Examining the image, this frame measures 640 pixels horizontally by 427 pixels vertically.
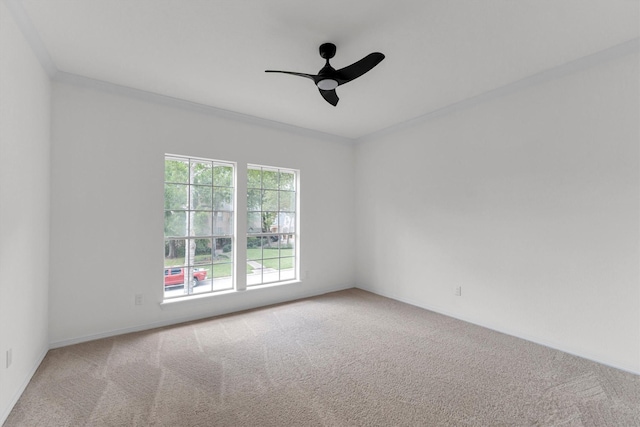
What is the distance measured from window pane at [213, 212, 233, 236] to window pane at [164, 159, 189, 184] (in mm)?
619

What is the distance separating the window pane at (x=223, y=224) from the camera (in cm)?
391

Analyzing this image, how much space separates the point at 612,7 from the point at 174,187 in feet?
14.3

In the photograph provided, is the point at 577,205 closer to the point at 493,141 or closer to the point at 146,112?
the point at 493,141

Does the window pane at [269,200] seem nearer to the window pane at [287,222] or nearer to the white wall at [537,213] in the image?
the window pane at [287,222]

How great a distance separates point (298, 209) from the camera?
466 cm

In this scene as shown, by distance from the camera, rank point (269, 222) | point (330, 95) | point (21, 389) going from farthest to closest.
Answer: point (269, 222) → point (330, 95) → point (21, 389)

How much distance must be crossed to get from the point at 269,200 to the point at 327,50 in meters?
2.49

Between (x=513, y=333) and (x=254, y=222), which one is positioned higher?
(x=254, y=222)

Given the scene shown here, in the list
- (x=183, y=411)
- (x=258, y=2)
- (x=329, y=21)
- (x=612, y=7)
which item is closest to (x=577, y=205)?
(x=612, y=7)

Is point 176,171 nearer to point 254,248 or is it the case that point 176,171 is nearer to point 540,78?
point 254,248

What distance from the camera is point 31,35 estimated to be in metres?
2.22

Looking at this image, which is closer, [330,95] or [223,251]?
[330,95]

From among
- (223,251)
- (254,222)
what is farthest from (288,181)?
(223,251)

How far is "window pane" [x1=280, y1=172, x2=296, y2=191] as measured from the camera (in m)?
4.59
